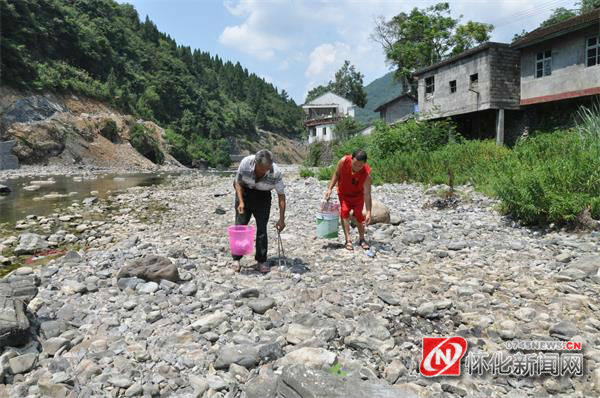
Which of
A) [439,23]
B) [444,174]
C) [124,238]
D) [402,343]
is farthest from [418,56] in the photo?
[402,343]

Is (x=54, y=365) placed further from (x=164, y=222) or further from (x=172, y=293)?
(x=164, y=222)

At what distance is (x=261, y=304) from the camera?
13.8 feet

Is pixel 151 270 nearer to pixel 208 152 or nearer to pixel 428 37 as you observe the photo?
pixel 428 37

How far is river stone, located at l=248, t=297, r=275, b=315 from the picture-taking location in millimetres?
4137

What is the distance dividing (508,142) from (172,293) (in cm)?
2362

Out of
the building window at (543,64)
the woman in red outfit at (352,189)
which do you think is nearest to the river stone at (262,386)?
the woman in red outfit at (352,189)

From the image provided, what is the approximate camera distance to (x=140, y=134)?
139 feet

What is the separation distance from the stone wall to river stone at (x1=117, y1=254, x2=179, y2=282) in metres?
30.6

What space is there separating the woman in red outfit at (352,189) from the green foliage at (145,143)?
132 ft

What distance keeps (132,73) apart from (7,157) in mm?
37264

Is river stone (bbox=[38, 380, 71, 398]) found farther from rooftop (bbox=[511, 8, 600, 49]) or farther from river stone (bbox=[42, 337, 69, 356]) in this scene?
rooftop (bbox=[511, 8, 600, 49])

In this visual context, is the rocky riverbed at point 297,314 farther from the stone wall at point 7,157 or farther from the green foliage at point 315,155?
the green foliage at point 315,155

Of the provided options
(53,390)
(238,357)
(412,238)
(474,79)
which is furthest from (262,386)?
(474,79)

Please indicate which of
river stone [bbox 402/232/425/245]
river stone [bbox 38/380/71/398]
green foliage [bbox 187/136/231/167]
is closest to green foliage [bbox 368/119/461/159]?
river stone [bbox 402/232/425/245]
